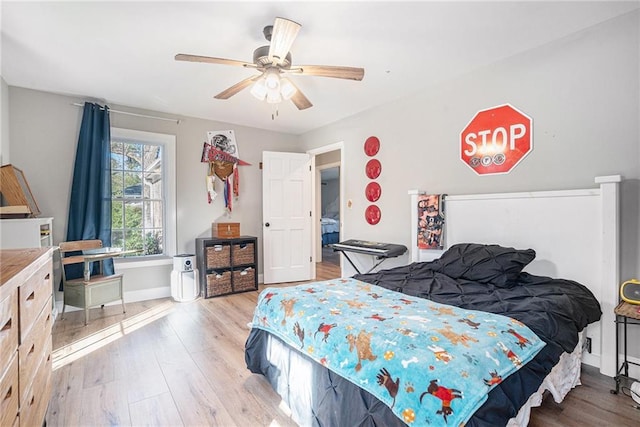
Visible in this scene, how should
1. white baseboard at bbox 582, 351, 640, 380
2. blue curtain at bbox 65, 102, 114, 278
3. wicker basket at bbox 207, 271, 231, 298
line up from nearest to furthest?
white baseboard at bbox 582, 351, 640, 380, blue curtain at bbox 65, 102, 114, 278, wicker basket at bbox 207, 271, 231, 298

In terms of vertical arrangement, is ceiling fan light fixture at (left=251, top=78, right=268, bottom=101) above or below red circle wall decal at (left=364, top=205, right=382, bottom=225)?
above

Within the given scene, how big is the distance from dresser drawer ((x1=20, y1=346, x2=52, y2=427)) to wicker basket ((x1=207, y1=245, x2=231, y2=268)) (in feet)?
8.23

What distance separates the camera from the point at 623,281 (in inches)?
86.0

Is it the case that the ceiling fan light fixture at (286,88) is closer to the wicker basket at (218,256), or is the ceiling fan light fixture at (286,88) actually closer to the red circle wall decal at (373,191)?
the red circle wall decal at (373,191)

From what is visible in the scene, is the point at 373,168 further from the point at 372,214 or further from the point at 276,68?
the point at 276,68

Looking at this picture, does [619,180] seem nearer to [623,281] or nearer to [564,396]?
[623,281]

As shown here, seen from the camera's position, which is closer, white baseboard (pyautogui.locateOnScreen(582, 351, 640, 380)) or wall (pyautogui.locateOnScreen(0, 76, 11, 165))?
→ white baseboard (pyautogui.locateOnScreen(582, 351, 640, 380))

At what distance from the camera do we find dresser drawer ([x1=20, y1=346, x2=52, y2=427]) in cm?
117

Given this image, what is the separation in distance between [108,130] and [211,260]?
6.69 ft

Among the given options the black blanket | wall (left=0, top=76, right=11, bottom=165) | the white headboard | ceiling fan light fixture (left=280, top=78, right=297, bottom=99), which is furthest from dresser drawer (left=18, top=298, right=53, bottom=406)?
the white headboard

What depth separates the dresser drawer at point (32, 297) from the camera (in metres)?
1.17

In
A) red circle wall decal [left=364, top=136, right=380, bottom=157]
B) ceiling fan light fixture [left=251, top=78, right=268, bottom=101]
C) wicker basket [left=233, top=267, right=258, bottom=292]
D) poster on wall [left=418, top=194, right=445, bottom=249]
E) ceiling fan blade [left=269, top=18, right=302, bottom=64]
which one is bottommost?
wicker basket [left=233, top=267, right=258, bottom=292]

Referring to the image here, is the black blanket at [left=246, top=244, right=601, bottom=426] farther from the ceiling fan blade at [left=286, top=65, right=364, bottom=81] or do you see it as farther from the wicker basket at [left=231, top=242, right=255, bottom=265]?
the wicker basket at [left=231, top=242, right=255, bottom=265]

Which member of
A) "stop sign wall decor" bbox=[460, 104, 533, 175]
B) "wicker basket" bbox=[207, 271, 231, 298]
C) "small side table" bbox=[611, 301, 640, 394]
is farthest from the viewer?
"wicker basket" bbox=[207, 271, 231, 298]
